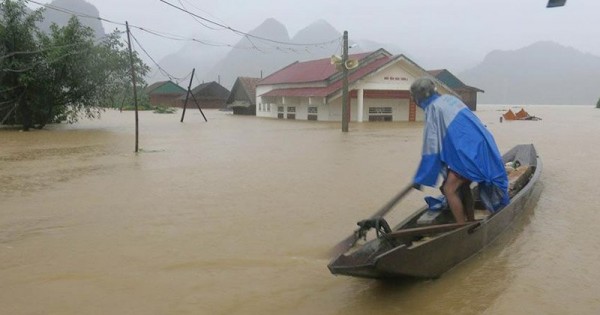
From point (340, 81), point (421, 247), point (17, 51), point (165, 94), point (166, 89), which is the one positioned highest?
point (166, 89)

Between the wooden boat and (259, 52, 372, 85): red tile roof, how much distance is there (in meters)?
23.8

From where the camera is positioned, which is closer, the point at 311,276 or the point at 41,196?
the point at 311,276

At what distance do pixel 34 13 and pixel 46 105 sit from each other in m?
4.10

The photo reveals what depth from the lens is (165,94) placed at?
6078 cm

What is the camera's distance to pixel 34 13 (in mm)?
21688

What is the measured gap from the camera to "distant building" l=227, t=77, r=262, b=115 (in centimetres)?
4062

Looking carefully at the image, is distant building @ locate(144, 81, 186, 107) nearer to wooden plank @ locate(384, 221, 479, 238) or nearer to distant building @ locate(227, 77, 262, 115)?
distant building @ locate(227, 77, 262, 115)

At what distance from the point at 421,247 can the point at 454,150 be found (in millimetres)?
1068

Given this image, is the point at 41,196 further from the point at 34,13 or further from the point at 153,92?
the point at 153,92

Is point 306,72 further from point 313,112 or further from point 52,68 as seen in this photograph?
point 52,68

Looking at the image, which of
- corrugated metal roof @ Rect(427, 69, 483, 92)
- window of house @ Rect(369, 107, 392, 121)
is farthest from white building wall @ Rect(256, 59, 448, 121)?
corrugated metal roof @ Rect(427, 69, 483, 92)

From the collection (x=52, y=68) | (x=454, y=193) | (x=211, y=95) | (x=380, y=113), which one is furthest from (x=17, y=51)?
(x=211, y=95)

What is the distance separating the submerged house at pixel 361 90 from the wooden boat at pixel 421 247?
21.3 meters

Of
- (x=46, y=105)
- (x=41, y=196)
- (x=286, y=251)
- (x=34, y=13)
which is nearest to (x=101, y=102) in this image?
(x=46, y=105)
